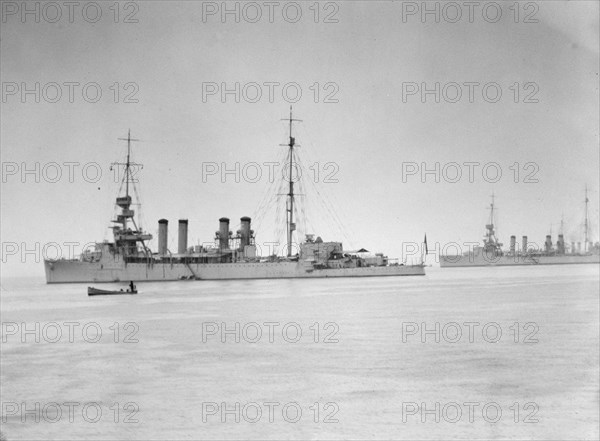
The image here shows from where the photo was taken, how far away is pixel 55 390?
14.0 meters

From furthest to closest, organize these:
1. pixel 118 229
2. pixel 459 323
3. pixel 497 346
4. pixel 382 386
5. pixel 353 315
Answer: pixel 118 229 < pixel 353 315 < pixel 459 323 < pixel 497 346 < pixel 382 386

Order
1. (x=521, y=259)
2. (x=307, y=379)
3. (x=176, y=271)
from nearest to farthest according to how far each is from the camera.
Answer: (x=307, y=379)
(x=176, y=271)
(x=521, y=259)

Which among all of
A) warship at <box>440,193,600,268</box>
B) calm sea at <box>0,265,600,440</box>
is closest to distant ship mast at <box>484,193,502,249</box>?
warship at <box>440,193,600,268</box>

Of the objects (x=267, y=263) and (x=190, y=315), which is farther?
(x=267, y=263)

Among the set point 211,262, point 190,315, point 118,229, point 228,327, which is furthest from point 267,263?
point 228,327

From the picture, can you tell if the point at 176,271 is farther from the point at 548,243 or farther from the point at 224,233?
the point at 548,243

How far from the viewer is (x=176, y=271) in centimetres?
7612

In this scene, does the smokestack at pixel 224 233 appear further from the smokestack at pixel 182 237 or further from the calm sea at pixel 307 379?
the calm sea at pixel 307 379

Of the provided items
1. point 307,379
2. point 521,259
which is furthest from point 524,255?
point 307,379

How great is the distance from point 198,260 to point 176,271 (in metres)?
2.57

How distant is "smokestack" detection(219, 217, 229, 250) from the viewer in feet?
250

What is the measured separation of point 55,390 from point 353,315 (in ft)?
55.0

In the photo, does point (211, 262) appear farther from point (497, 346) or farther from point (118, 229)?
point (497, 346)

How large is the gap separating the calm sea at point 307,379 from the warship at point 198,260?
43697 mm
